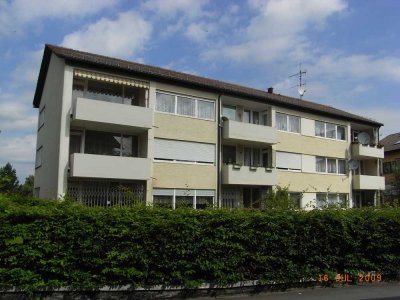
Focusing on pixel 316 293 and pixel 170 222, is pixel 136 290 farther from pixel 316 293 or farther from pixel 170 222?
pixel 316 293

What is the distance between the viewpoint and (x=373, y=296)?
1004cm

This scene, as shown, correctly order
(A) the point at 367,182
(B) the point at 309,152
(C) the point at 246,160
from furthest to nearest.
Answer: (A) the point at 367,182 < (B) the point at 309,152 < (C) the point at 246,160

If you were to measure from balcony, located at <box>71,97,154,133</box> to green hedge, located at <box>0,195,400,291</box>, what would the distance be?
10.6 metres

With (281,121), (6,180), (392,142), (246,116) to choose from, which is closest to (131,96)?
(246,116)

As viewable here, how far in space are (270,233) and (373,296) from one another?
2747 millimetres

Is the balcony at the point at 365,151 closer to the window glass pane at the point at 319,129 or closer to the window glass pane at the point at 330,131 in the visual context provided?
the window glass pane at the point at 330,131

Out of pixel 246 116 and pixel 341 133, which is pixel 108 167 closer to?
pixel 246 116

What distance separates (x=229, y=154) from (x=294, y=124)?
20.1 ft

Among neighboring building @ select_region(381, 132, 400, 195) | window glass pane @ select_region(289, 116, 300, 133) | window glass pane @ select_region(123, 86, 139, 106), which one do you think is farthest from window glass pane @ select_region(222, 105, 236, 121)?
neighboring building @ select_region(381, 132, 400, 195)

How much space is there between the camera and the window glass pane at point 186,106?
25.1m

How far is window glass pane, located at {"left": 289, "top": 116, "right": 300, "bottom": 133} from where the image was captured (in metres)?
31.0

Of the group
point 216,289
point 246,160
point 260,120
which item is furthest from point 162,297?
point 260,120

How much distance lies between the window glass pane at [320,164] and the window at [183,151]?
1011cm

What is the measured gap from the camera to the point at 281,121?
30391mm
